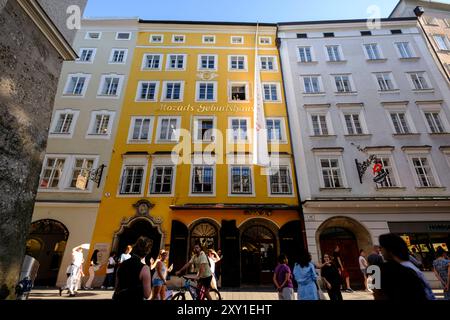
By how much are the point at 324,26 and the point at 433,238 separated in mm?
18055

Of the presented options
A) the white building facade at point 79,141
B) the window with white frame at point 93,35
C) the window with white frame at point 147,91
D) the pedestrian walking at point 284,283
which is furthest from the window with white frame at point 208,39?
the pedestrian walking at point 284,283

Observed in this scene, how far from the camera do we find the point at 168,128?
1639 cm

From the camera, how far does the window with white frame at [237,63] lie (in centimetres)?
1931

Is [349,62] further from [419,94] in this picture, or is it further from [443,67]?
[443,67]

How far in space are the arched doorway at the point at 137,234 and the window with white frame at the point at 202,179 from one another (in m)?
3.29

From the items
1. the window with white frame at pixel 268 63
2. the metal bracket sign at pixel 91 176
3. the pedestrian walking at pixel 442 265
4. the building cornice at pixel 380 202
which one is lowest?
the pedestrian walking at pixel 442 265

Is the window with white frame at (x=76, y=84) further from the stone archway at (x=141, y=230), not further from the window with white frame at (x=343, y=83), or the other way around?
the window with white frame at (x=343, y=83)

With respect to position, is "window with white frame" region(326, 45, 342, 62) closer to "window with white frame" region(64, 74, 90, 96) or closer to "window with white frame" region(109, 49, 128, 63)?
"window with white frame" region(109, 49, 128, 63)

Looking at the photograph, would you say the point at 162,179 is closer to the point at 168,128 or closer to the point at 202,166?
the point at 202,166

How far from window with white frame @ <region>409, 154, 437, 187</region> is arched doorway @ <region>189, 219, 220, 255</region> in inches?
496

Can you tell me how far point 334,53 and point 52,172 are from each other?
75.1 feet

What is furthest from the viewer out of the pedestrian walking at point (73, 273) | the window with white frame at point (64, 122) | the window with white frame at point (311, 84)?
the window with white frame at point (311, 84)

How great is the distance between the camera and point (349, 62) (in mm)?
18359

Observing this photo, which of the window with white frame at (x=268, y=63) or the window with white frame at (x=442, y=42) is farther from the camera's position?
the window with white frame at (x=268, y=63)
